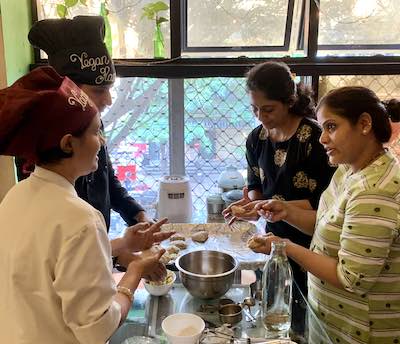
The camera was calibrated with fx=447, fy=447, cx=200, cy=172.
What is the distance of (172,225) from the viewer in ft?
7.45

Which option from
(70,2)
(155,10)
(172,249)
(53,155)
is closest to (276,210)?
→ (172,249)

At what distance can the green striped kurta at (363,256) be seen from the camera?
3.73ft

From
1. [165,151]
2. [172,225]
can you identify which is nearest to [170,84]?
[165,151]

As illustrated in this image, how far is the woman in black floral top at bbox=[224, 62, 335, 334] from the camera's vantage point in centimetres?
172

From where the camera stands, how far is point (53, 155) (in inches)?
37.0

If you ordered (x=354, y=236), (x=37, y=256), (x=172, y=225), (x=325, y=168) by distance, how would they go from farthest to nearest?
(x=172, y=225) → (x=325, y=168) → (x=354, y=236) → (x=37, y=256)

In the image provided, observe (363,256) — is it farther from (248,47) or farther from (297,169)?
(248,47)

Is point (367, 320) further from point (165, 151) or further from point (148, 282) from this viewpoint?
point (165, 151)

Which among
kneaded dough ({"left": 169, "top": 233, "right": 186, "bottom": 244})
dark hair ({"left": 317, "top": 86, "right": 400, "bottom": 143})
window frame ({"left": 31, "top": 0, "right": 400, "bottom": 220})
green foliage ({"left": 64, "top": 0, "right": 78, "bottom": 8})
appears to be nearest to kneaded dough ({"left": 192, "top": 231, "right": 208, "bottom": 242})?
kneaded dough ({"left": 169, "top": 233, "right": 186, "bottom": 244})

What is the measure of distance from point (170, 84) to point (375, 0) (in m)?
1.27

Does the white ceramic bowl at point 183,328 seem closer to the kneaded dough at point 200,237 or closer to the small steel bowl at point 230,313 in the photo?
the small steel bowl at point 230,313

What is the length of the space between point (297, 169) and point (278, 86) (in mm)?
333

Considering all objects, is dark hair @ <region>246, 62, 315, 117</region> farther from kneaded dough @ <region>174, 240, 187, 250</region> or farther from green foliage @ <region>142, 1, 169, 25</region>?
green foliage @ <region>142, 1, 169, 25</region>

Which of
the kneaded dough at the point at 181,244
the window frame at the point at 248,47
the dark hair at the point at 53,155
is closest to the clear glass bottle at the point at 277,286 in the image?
the dark hair at the point at 53,155
